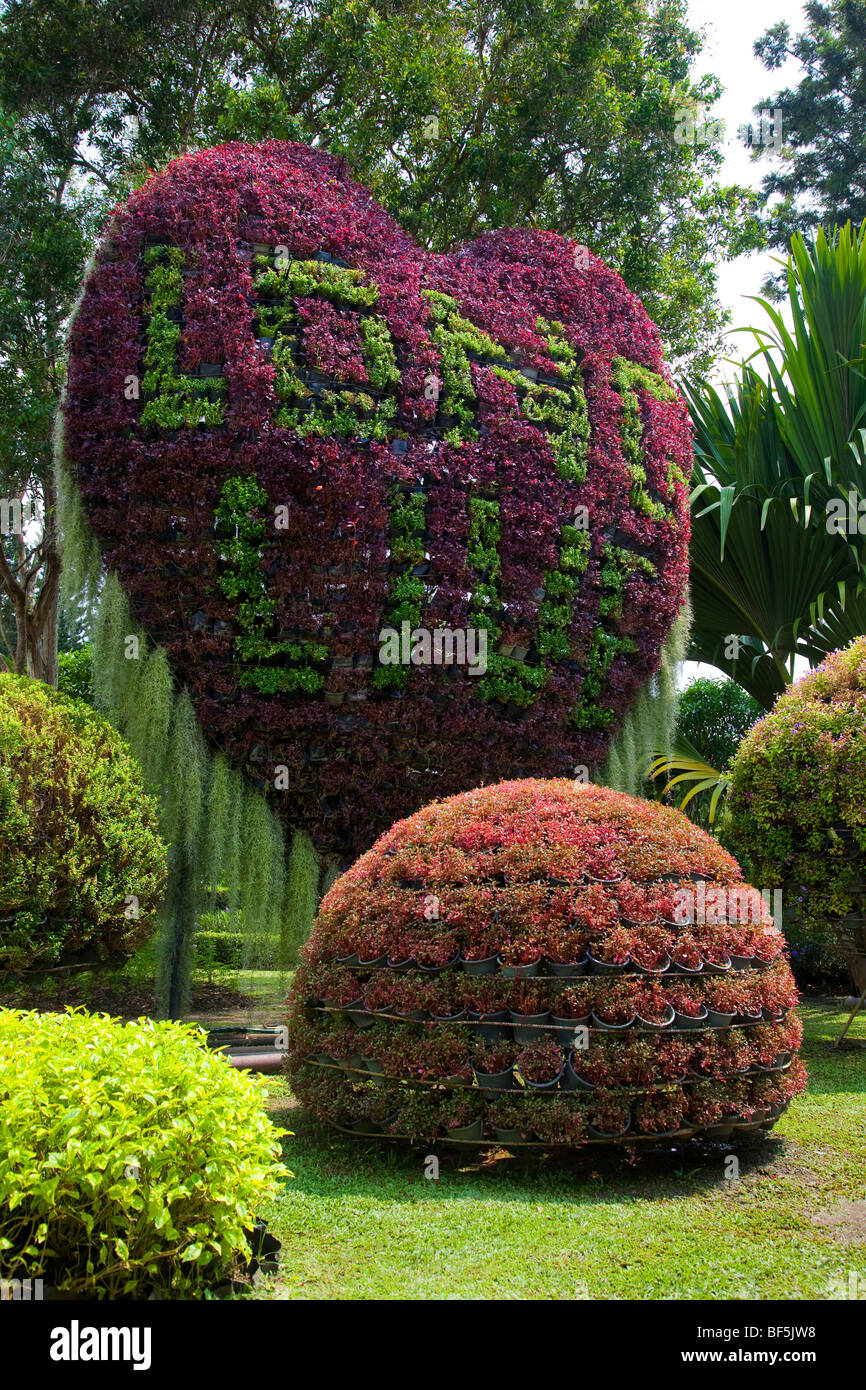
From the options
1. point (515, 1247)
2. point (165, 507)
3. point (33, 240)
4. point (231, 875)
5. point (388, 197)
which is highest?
point (388, 197)

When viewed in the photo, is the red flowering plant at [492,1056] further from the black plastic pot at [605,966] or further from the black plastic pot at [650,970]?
the black plastic pot at [650,970]

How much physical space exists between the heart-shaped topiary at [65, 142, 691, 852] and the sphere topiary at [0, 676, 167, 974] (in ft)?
2.68

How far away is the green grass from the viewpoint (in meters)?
3.16

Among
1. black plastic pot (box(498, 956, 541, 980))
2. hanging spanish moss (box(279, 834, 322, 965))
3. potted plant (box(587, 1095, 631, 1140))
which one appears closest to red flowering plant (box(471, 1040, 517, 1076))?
black plastic pot (box(498, 956, 541, 980))

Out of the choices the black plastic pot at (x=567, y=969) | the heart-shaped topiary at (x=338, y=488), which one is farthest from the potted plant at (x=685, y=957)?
the heart-shaped topiary at (x=338, y=488)

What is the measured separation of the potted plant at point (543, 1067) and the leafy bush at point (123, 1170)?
1240 mm

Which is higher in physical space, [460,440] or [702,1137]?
[460,440]

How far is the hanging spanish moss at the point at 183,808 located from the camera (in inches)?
245

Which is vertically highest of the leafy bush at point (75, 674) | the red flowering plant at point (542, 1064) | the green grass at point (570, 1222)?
the leafy bush at point (75, 674)

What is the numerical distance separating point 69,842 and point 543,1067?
8.53 feet

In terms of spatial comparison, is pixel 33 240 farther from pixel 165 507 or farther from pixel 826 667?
pixel 826 667
